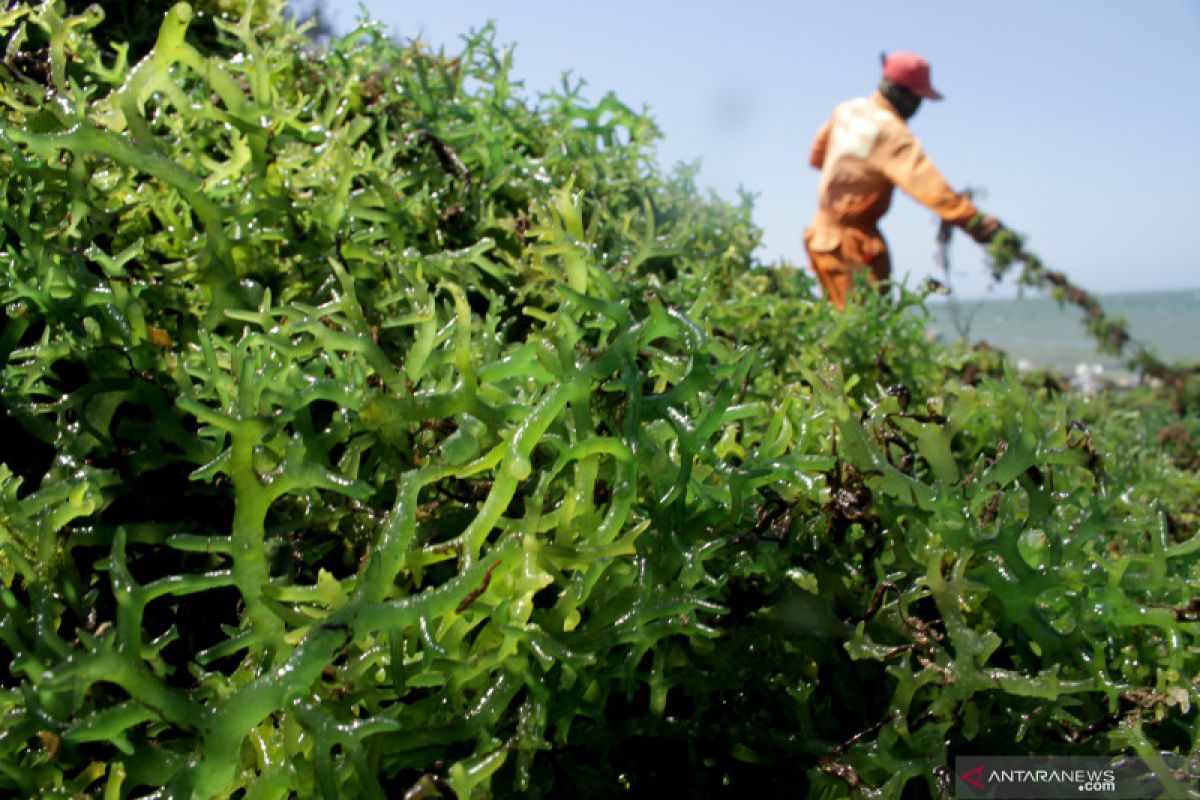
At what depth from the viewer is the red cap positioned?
4.63 meters

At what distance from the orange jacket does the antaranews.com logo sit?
3.60 meters

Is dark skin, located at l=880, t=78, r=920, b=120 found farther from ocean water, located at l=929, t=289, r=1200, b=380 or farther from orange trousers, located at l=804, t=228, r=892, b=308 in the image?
ocean water, located at l=929, t=289, r=1200, b=380

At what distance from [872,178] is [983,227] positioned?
706 millimetres

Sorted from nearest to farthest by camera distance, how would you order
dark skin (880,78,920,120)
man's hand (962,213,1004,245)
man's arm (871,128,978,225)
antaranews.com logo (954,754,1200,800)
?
antaranews.com logo (954,754,1200,800) < man's hand (962,213,1004,245) < man's arm (871,128,978,225) < dark skin (880,78,920,120)

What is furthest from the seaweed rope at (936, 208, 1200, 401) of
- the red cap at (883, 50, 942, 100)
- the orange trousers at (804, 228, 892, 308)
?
the red cap at (883, 50, 942, 100)

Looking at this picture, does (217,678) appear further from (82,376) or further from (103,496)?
(82,376)

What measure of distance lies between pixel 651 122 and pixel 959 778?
1.03 m

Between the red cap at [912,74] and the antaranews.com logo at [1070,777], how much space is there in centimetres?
457

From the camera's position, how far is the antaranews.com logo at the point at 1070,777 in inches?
23.7

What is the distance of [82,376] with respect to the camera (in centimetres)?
78

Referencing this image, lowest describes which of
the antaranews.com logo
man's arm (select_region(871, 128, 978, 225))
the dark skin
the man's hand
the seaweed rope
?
the antaranews.com logo

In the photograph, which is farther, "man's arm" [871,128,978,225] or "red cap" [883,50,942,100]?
"red cap" [883,50,942,100]

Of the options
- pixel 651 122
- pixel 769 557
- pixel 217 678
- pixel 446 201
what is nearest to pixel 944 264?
pixel 651 122

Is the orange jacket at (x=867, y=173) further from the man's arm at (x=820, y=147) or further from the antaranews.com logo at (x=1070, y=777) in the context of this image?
the antaranews.com logo at (x=1070, y=777)
